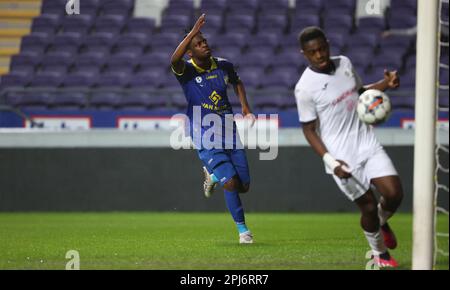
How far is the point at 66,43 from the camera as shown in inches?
681

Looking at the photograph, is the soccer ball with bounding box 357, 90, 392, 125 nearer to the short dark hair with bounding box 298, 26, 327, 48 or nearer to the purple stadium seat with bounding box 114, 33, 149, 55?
the short dark hair with bounding box 298, 26, 327, 48

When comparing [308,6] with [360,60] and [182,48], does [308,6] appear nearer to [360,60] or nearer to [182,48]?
[360,60]

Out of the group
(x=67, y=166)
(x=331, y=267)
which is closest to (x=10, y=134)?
(x=67, y=166)

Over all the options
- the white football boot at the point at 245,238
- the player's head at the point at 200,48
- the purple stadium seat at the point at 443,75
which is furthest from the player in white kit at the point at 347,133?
the purple stadium seat at the point at 443,75

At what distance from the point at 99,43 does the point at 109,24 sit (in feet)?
2.77

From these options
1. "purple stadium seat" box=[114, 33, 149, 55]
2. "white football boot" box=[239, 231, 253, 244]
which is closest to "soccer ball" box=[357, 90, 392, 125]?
"white football boot" box=[239, 231, 253, 244]

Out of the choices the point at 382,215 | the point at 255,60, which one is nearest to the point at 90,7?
the point at 255,60

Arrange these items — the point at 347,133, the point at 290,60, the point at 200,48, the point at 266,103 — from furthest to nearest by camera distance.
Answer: the point at 290,60
the point at 266,103
the point at 200,48
the point at 347,133

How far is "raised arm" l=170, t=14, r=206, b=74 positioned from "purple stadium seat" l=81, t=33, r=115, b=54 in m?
9.11

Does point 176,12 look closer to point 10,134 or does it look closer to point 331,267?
point 10,134

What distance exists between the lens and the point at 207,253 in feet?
25.0

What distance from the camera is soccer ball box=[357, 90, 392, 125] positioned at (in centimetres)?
628

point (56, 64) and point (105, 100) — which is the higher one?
point (56, 64)

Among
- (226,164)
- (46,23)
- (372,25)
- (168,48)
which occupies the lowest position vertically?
(226,164)
